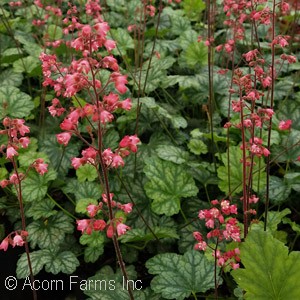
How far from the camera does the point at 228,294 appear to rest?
236cm

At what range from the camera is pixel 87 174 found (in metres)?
2.62

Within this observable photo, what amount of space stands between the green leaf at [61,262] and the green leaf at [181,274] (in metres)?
0.41

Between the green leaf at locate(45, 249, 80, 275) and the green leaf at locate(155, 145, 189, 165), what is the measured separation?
779 millimetres

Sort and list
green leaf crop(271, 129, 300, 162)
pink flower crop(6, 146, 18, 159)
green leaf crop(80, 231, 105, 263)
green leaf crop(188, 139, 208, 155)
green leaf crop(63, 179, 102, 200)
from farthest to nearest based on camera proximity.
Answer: green leaf crop(188, 139, 208, 155), green leaf crop(271, 129, 300, 162), green leaf crop(63, 179, 102, 200), green leaf crop(80, 231, 105, 263), pink flower crop(6, 146, 18, 159)

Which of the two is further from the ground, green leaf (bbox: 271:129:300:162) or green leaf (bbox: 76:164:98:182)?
green leaf (bbox: 271:129:300:162)

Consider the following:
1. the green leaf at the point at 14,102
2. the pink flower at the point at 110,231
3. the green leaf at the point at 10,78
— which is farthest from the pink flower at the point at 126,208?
the green leaf at the point at 10,78

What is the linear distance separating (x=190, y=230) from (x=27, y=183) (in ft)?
3.23

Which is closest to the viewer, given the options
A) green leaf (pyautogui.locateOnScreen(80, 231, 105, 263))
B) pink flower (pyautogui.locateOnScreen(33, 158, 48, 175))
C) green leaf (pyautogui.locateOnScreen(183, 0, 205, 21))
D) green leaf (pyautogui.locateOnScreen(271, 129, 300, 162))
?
pink flower (pyautogui.locateOnScreen(33, 158, 48, 175))

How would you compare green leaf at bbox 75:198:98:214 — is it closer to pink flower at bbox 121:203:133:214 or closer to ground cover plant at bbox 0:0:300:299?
ground cover plant at bbox 0:0:300:299

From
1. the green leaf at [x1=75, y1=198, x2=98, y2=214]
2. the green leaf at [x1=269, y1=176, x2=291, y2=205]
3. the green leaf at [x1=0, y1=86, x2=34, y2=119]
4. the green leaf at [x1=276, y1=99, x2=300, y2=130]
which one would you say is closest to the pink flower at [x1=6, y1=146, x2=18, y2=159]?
the green leaf at [x1=75, y1=198, x2=98, y2=214]

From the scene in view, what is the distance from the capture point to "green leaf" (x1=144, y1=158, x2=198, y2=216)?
8.04ft

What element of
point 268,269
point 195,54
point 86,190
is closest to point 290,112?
point 195,54

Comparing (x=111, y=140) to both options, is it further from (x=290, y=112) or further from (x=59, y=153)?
(x=290, y=112)

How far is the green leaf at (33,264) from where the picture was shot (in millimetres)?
2219
